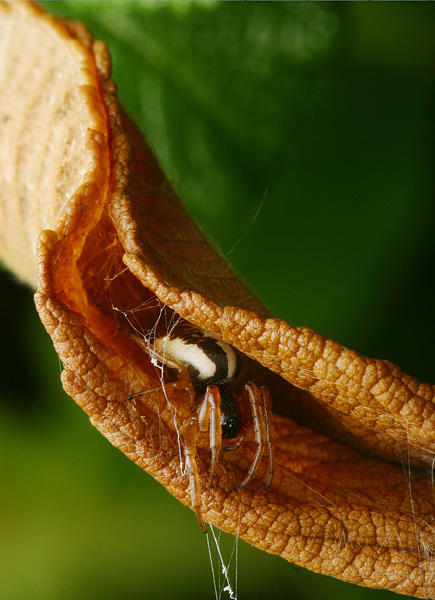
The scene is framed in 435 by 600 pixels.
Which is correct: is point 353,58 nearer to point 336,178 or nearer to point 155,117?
point 336,178

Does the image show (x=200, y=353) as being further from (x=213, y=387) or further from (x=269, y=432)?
(x=269, y=432)

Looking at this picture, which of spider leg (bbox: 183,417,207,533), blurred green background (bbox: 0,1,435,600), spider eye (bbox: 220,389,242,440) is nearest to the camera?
spider leg (bbox: 183,417,207,533)

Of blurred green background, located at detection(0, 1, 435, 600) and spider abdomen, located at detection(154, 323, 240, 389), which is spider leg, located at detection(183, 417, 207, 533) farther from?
blurred green background, located at detection(0, 1, 435, 600)

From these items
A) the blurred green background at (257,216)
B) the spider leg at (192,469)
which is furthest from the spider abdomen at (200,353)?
the blurred green background at (257,216)

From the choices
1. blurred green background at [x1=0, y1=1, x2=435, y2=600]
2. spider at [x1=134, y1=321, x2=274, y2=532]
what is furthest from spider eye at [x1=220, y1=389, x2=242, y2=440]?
blurred green background at [x1=0, y1=1, x2=435, y2=600]

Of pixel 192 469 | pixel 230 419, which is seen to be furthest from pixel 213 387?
pixel 192 469

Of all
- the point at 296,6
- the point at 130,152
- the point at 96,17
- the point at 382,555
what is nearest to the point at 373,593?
the point at 382,555
